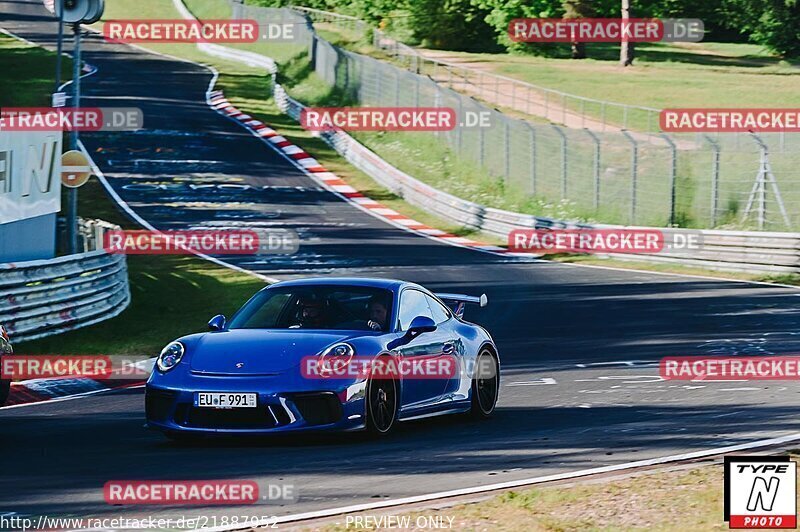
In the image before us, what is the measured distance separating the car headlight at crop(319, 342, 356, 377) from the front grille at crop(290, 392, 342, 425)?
0.18 metres

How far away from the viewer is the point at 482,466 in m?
9.05

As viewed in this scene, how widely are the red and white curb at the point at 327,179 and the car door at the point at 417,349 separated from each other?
19114 millimetres

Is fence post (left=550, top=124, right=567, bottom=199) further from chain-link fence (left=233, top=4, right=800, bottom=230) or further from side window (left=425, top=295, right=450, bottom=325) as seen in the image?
side window (left=425, top=295, right=450, bottom=325)

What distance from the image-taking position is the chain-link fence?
28.9 meters

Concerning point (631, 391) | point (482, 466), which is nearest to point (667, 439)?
point (482, 466)

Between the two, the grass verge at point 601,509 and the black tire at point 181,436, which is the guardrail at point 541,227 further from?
the grass verge at point 601,509

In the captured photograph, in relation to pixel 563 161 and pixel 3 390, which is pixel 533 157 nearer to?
pixel 563 161

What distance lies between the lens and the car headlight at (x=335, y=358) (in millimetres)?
9930

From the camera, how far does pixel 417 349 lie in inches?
434

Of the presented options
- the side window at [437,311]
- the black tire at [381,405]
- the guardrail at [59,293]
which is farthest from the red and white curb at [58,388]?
the black tire at [381,405]

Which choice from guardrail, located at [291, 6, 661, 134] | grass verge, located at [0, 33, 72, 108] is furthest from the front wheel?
grass verge, located at [0, 33, 72, 108]

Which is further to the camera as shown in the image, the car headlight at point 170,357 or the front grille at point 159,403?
the car headlight at point 170,357

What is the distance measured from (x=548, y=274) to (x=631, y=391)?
1322cm

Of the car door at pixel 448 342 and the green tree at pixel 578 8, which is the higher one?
the green tree at pixel 578 8
